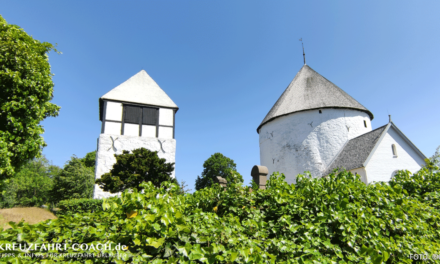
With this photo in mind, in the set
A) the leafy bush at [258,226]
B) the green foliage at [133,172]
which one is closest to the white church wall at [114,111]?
the green foliage at [133,172]

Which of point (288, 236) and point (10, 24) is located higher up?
point (10, 24)

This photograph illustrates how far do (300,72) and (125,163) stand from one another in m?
15.3

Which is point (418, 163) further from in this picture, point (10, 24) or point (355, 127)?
point (10, 24)

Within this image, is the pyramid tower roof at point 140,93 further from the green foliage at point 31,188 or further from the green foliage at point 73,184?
the green foliage at point 31,188

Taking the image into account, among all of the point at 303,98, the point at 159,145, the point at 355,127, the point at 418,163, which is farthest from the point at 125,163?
the point at 418,163

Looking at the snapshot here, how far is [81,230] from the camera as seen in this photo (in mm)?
2008

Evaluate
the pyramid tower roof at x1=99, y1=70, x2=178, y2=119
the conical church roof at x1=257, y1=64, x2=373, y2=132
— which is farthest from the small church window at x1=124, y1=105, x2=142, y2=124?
the conical church roof at x1=257, y1=64, x2=373, y2=132

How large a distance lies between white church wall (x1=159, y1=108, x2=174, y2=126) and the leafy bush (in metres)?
15.9

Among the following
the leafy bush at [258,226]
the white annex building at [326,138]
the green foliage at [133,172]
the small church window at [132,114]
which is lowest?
the leafy bush at [258,226]

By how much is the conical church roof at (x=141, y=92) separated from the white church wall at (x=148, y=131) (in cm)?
185

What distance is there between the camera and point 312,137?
50.8 feet

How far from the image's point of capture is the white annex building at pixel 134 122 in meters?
16.5

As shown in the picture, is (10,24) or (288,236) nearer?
(288,236)

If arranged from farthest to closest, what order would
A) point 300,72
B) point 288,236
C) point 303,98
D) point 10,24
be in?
1. point 300,72
2. point 303,98
3. point 10,24
4. point 288,236
